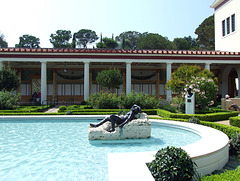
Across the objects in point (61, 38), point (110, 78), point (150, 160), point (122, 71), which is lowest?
point (150, 160)

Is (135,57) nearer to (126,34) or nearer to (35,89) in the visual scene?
(35,89)

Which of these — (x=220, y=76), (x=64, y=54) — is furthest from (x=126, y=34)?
(x=64, y=54)

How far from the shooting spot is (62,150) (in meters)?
6.24

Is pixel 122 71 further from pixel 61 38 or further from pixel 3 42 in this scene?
pixel 61 38

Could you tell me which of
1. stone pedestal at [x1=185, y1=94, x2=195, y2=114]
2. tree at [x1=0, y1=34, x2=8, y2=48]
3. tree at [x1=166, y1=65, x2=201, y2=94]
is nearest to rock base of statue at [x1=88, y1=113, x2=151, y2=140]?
stone pedestal at [x1=185, y1=94, x2=195, y2=114]

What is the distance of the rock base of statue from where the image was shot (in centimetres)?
733

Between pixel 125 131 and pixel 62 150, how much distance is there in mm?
2193

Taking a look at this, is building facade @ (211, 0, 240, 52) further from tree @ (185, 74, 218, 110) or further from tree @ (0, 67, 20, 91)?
tree @ (0, 67, 20, 91)

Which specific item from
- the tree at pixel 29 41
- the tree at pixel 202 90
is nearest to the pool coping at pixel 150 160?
the tree at pixel 202 90

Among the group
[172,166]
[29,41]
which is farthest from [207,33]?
[29,41]

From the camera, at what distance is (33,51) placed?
19.8m

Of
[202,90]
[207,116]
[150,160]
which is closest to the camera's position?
[150,160]

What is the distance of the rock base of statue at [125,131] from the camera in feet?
24.0

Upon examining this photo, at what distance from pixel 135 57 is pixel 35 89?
11.5 metres
